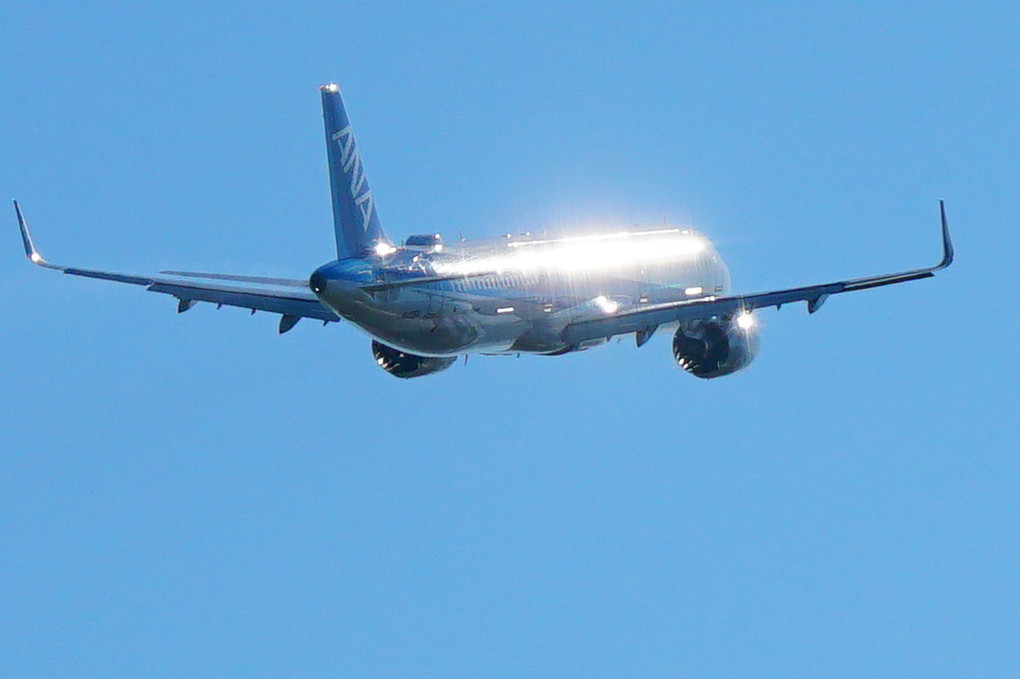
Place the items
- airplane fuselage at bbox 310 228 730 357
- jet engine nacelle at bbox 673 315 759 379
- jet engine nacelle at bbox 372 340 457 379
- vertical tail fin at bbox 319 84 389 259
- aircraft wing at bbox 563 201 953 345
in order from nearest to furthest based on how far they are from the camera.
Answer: airplane fuselage at bbox 310 228 730 357, vertical tail fin at bbox 319 84 389 259, aircraft wing at bbox 563 201 953 345, jet engine nacelle at bbox 372 340 457 379, jet engine nacelle at bbox 673 315 759 379

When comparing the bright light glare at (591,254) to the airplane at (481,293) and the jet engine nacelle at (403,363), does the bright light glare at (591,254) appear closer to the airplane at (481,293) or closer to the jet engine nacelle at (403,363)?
the airplane at (481,293)

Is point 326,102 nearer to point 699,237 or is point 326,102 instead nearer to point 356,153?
point 356,153

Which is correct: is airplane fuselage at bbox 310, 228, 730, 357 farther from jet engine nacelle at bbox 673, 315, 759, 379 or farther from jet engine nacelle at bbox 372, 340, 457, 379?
jet engine nacelle at bbox 372, 340, 457, 379

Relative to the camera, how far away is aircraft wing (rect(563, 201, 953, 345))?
63906mm

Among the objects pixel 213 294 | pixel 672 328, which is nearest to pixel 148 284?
pixel 213 294

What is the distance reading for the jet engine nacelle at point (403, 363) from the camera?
69375 millimetres

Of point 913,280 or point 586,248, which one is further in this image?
point 586,248

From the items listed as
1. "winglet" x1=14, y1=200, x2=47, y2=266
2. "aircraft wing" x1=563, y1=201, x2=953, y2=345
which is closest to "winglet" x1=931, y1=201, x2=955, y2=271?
"aircraft wing" x1=563, y1=201, x2=953, y2=345

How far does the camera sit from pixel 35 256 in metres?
65.8

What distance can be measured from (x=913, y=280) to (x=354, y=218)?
17356 millimetres

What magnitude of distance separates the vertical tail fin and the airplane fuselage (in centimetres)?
79

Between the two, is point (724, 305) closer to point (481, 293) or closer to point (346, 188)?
point (481, 293)

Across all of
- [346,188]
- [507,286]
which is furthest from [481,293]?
[346,188]

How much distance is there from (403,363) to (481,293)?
6.62 meters
